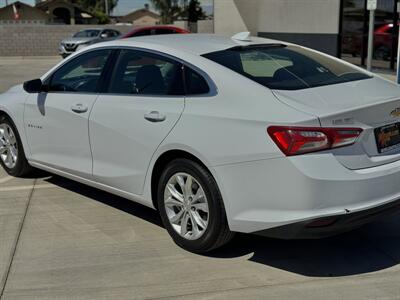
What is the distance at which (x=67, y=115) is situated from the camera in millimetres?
5012

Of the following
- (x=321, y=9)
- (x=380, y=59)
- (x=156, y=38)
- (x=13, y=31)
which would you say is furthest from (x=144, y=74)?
(x=13, y=31)

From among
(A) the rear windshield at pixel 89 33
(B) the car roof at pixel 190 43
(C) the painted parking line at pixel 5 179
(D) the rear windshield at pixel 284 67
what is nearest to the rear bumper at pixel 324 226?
(D) the rear windshield at pixel 284 67

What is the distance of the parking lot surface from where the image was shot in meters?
3.65

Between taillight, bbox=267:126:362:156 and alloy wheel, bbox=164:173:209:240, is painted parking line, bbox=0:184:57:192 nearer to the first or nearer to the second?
alloy wheel, bbox=164:173:209:240

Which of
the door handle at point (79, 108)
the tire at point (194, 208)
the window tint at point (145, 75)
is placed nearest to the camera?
the tire at point (194, 208)

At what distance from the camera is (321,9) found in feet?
70.1

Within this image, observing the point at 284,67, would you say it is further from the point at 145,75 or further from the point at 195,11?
the point at 195,11

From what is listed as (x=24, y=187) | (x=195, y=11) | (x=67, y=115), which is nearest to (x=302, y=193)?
(x=67, y=115)

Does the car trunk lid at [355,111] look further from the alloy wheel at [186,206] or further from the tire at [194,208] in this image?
the alloy wheel at [186,206]

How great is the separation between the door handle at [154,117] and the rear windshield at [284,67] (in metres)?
0.57

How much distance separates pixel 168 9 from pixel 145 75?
2317 inches

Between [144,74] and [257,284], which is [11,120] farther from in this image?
[257,284]

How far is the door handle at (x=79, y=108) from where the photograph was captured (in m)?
4.83

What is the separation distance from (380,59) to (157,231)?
48.8ft
